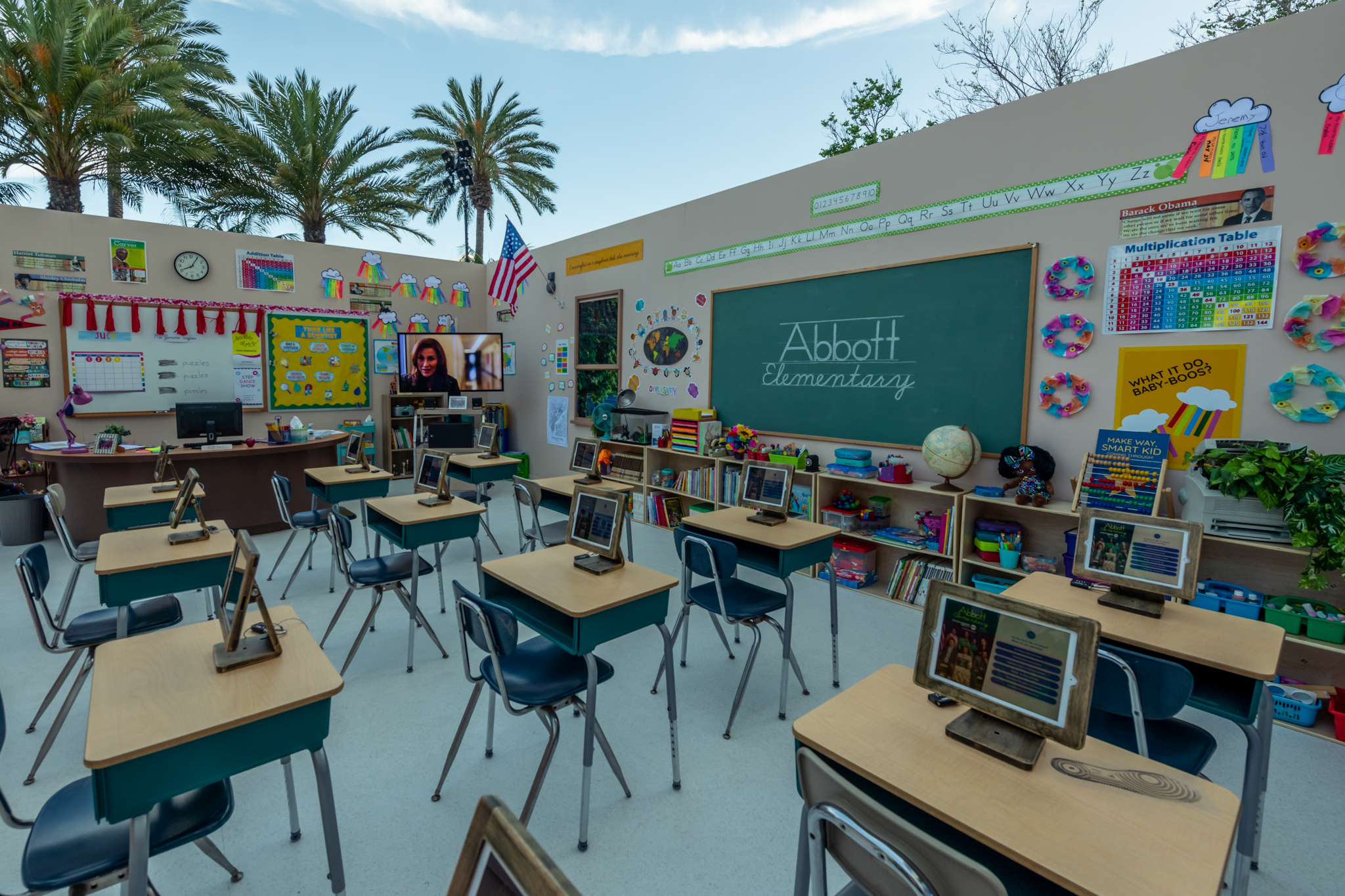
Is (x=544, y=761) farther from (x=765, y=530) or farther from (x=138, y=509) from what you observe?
(x=138, y=509)

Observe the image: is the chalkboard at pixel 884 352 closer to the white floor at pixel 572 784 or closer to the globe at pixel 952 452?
the globe at pixel 952 452

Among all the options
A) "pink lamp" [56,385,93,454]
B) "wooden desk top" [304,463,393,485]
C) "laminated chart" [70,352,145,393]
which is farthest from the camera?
"laminated chart" [70,352,145,393]

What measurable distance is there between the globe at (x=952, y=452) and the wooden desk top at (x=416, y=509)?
284 cm

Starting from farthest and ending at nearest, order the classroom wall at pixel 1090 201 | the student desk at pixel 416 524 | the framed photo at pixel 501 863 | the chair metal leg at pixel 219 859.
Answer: the student desk at pixel 416 524 → the classroom wall at pixel 1090 201 → the chair metal leg at pixel 219 859 → the framed photo at pixel 501 863

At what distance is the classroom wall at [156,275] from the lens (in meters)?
5.84

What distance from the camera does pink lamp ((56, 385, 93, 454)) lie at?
524cm

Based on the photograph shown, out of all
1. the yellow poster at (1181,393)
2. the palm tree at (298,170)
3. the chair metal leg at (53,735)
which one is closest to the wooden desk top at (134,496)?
the chair metal leg at (53,735)

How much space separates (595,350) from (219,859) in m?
5.70

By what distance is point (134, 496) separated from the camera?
3779 millimetres

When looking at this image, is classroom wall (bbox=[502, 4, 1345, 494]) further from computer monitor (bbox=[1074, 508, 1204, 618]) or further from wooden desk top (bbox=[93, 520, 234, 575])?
wooden desk top (bbox=[93, 520, 234, 575])

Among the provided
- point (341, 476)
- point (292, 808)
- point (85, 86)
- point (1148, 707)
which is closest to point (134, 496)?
point (341, 476)

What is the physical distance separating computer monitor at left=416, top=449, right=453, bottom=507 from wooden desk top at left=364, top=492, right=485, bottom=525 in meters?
0.05

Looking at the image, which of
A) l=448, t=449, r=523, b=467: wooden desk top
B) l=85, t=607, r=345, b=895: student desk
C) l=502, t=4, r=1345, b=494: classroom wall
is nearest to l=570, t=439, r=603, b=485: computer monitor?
l=448, t=449, r=523, b=467: wooden desk top

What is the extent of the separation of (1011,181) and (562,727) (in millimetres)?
4042
